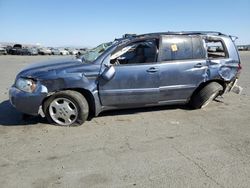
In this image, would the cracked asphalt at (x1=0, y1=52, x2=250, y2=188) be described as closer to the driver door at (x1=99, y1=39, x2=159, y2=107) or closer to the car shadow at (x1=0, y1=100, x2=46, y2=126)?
the car shadow at (x1=0, y1=100, x2=46, y2=126)

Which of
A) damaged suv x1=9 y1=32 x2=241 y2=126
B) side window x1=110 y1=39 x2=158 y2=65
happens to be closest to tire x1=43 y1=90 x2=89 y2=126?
damaged suv x1=9 y1=32 x2=241 y2=126

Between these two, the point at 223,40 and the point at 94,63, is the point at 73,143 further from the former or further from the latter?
the point at 223,40

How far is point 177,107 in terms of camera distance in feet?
23.6

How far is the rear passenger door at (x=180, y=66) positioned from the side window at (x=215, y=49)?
0.62 ft

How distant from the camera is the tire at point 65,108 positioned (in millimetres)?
5738

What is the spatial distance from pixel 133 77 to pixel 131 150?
190 cm

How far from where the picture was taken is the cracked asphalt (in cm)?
372

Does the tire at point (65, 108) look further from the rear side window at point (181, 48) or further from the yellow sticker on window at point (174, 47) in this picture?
the yellow sticker on window at point (174, 47)

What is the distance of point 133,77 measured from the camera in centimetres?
612

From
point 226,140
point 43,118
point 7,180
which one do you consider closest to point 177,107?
point 226,140

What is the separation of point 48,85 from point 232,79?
13.4ft

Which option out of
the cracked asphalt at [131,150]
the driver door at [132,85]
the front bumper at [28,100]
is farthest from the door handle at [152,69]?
the front bumper at [28,100]

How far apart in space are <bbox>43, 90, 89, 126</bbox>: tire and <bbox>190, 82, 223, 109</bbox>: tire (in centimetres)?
254

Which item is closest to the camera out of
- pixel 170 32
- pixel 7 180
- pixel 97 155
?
pixel 7 180
